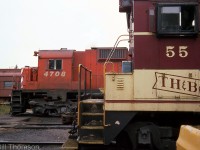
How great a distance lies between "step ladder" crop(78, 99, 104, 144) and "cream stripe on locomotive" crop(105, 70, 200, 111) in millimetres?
316

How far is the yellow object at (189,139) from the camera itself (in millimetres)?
3053

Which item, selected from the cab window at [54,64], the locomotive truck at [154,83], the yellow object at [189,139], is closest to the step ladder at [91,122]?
the locomotive truck at [154,83]

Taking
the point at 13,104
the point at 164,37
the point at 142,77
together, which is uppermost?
the point at 164,37

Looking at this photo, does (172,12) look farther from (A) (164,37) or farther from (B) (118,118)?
(B) (118,118)

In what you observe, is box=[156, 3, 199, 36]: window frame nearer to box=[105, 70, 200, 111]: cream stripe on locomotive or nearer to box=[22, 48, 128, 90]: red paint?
box=[105, 70, 200, 111]: cream stripe on locomotive

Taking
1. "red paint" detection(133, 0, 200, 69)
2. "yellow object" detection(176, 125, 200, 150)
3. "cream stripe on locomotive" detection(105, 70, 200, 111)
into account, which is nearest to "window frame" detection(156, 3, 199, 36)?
"red paint" detection(133, 0, 200, 69)

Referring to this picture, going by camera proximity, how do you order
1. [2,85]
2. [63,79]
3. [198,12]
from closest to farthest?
[198,12]
[63,79]
[2,85]

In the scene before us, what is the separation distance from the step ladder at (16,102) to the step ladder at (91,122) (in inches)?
532

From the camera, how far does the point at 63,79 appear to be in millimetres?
18703

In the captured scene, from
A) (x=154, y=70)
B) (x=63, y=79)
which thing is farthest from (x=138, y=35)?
(x=63, y=79)

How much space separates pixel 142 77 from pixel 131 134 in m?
1.08

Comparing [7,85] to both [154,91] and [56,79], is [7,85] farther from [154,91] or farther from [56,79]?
[154,91]

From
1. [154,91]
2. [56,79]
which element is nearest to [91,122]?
[154,91]

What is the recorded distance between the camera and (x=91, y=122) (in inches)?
248
